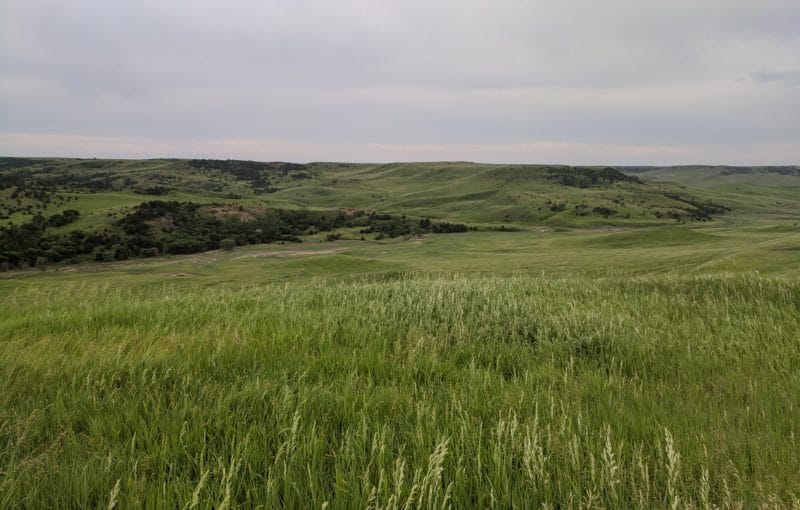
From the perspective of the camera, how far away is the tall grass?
2.52 metres

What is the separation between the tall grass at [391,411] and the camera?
8.27 ft

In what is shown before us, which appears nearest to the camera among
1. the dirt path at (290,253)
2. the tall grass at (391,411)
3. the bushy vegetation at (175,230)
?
the tall grass at (391,411)

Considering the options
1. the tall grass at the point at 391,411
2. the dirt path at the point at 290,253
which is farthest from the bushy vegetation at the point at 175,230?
the tall grass at the point at 391,411

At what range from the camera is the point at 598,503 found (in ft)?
8.24

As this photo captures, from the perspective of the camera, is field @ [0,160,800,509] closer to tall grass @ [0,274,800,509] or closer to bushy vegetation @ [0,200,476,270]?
tall grass @ [0,274,800,509]

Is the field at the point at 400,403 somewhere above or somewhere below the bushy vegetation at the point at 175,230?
above

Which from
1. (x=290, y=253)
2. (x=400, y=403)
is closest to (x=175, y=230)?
(x=290, y=253)

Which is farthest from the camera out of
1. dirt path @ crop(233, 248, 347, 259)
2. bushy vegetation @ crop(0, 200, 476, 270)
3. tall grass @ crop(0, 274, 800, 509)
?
dirt path @ crop(233, 248, 347, 259)

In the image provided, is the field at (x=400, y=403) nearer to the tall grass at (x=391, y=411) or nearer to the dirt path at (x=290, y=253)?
the tall grass at (x=391, y=411)

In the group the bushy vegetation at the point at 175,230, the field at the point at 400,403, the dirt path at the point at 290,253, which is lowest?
the dirt path at the point at 290,253

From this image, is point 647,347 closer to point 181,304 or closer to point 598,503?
point 598,503

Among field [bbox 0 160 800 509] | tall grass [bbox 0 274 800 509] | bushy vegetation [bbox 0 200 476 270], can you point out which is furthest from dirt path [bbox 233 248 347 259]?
tall grass [bbox 0 274 800 509]

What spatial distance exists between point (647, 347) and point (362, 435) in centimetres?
433

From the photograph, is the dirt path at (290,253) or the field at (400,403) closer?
the field at (400,403)
